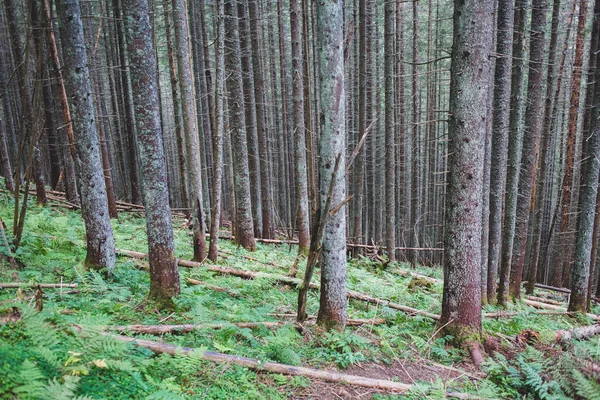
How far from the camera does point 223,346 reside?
3998 millimetres

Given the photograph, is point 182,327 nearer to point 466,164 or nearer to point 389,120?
point 466,164

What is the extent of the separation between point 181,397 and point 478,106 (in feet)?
16.8

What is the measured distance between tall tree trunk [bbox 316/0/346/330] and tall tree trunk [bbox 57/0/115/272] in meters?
3.94

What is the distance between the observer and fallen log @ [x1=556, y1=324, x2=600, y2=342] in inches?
241

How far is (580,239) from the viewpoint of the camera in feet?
29.5

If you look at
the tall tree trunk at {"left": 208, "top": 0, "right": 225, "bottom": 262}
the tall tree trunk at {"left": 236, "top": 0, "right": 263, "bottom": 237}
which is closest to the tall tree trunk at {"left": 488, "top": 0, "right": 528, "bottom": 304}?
the tall tree trunk at {"left": 208, "top": 0, "right": 225, "bottom": 262}

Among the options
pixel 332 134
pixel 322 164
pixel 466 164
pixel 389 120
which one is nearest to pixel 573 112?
pixel 389 120

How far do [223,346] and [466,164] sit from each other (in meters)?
4.14

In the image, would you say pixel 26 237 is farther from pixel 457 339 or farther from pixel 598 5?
pixel 598 5

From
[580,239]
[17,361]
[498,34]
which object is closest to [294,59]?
[498,34]

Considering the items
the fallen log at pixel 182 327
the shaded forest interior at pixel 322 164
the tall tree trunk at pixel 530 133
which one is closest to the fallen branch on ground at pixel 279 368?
the shaded forest interior at pixel 322 164

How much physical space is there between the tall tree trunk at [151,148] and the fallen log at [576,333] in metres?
6.54

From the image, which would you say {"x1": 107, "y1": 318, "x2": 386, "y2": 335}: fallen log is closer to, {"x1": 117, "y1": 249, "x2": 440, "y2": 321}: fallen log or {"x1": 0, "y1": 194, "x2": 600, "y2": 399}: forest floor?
{"x1": 0, "y1": 194, "x2": 600, "y2": 399}: forest floor

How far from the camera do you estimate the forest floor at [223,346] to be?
2900 mm
